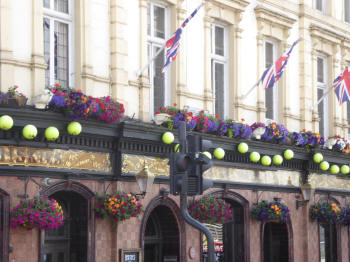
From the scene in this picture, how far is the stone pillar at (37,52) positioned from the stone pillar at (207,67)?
5.98 meters

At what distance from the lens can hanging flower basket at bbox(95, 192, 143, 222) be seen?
18.0 m

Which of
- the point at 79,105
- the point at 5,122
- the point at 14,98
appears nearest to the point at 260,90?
the point at 79,105

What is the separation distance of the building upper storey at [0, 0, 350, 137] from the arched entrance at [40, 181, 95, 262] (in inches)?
93.4

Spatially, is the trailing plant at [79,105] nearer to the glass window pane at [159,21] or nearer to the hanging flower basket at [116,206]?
the hanging flower basket at [116,206]

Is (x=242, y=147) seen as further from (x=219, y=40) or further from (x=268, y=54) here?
(x=268, y=54)

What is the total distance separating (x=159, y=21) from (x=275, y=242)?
26.1 ft

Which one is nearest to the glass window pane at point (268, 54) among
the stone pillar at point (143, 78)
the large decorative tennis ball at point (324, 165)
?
the large decorative tennis ball at point (324, 165)

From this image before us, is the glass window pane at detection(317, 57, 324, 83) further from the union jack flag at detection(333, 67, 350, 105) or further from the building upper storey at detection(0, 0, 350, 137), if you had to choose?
the union jack flag at detection(333, 67, 350, 105)

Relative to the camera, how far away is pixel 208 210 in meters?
20.3

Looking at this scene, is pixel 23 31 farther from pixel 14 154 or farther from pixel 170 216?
pixel 170 216

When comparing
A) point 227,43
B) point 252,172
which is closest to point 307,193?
point 252,172

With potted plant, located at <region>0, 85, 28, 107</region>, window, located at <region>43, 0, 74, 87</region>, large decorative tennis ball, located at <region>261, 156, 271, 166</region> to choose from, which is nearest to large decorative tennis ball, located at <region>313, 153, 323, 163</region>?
large decorative tennis ball, located at <region>261, 156, 271, 166</region>

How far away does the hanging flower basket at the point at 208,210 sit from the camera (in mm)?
20281

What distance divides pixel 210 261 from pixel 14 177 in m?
5.98
